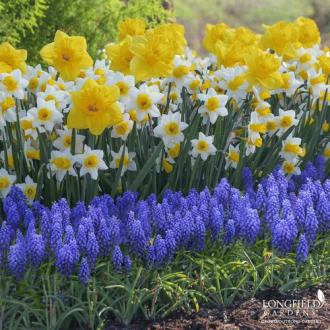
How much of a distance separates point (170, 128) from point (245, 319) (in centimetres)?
112

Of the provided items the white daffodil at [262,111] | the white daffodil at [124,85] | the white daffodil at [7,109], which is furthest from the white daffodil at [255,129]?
the white daffodil at [7,109]

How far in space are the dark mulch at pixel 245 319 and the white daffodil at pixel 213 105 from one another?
1.08 meters

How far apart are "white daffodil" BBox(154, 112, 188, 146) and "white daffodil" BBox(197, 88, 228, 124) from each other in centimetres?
17

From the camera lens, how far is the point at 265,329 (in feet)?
8.48

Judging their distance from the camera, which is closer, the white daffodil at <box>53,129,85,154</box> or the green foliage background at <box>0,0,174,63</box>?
the white daffodil at <box>53,129,85,154</box>

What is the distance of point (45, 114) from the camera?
3.27 metres

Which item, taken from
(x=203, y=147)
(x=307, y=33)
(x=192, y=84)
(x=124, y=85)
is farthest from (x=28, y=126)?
(x=307, y=33)

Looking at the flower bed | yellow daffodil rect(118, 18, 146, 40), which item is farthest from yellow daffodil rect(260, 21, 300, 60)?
yellow daffodil rect(118, 18, 146, 40)

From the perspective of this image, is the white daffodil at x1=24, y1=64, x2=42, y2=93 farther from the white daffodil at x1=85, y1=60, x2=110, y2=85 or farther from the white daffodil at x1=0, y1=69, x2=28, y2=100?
the white daffodil at x1=0, y1=69, x2=28, y2=100

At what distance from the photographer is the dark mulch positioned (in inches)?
102

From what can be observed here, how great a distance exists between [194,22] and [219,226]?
11.8 meters

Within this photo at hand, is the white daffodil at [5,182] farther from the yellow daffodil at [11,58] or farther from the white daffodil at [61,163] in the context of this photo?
the yellow daffodil at [11,58]

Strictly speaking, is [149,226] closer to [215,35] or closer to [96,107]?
[96,107]

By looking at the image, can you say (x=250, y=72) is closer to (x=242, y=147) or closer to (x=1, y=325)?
(x=242, y=147)
